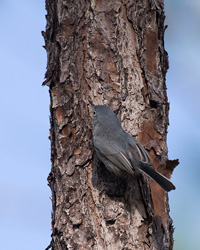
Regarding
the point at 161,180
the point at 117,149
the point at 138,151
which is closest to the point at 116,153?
the point at 117,149

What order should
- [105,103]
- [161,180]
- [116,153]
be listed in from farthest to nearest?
[105,103] → [116,153] → [161,180]

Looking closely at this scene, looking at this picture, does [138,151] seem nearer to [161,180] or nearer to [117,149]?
[117,149]

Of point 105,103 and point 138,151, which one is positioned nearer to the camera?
point 138,151

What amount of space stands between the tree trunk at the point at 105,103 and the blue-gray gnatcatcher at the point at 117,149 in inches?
4.8

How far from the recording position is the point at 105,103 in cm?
467

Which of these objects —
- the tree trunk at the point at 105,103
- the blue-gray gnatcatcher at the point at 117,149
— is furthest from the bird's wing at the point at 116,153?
the tree trunk at the point at 105,103

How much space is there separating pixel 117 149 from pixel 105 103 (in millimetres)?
429

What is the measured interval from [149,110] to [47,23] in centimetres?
127

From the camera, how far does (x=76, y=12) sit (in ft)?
16.0

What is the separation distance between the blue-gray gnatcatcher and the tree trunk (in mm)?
121

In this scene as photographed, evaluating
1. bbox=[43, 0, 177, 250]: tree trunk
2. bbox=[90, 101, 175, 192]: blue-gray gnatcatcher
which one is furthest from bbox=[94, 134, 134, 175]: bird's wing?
bbox=[43, 0, 177, 250]: tree trunk

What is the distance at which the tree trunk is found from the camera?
4.33m

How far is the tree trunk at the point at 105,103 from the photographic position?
4328 millimetres

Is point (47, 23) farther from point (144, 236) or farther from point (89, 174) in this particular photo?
point (144, 236)
